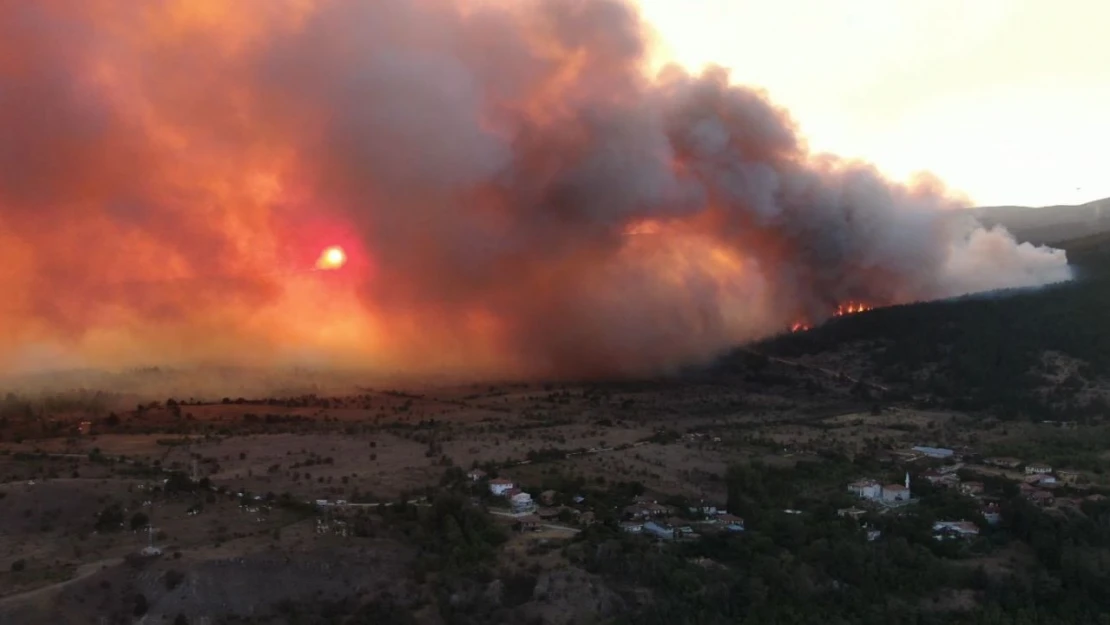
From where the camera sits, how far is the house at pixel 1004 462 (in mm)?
35906

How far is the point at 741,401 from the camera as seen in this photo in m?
49.4

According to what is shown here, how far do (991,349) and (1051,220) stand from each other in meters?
125

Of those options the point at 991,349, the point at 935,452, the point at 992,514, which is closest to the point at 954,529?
the point at 992,514

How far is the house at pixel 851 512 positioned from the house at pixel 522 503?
29.8ft

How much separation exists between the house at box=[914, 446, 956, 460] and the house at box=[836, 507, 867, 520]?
949 centimetres

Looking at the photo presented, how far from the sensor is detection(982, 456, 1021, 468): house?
3591 cm

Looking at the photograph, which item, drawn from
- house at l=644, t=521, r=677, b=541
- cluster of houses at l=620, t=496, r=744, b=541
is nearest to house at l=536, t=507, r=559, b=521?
cluster of houses at l=620, t=496, r=744, b=541

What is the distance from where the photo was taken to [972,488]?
32.2m

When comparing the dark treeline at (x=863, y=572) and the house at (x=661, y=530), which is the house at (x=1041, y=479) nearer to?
the dark treeline at (x=863, y=572)

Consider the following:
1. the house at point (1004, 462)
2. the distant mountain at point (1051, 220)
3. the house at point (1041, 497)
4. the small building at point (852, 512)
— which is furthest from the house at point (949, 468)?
the distant mountain at point (1051, 220)

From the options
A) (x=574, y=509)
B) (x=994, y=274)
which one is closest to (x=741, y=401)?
(x=574, y=509)

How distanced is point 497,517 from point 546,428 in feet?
48.6

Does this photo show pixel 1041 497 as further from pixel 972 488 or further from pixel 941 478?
pixel 941 478

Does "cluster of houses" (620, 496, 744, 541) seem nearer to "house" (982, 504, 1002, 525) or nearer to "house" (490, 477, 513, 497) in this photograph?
"house" (490, 477, 513, 497)
